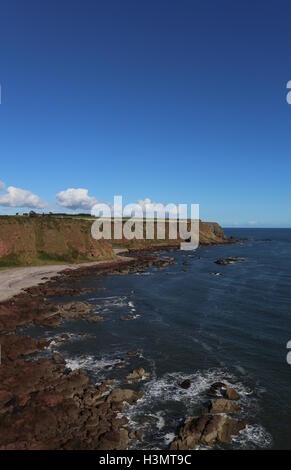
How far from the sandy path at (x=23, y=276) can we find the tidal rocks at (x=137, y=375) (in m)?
35.3

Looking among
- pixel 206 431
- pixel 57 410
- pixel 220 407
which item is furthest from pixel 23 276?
pixel 206 431

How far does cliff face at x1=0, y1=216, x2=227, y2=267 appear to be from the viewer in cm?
Answer: 9400

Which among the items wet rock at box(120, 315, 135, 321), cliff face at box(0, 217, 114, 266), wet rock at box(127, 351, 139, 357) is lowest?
wet rock at box(127, 351, 139, 357)

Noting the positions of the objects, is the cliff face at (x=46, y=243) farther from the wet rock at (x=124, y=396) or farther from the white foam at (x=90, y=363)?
the wet rock at (x=124, y=396)

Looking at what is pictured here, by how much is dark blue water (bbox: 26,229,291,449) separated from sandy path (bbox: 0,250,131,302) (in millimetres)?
14189

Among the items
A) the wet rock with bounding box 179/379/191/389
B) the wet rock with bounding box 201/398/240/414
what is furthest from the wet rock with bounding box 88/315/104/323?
the wet rock with bounding box 201/398/240/414

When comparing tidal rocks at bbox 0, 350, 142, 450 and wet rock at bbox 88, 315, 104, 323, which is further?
wet rock at bbox 88, 315, 104, 323

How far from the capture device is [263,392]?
1129 inches

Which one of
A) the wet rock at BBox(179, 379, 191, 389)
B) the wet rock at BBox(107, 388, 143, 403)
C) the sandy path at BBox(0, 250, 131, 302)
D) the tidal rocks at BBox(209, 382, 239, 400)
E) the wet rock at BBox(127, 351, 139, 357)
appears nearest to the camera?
the wet rock at BBox(107, 388, 143, 403)

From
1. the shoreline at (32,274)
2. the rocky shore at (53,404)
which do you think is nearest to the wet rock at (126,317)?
the rocky shore at (53,404)

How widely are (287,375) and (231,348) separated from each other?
7.33 metres

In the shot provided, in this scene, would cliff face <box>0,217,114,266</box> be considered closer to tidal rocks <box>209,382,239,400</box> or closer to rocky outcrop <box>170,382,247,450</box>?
tidal rocks <box>209,382,239,400</box>

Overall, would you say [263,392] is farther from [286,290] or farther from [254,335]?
[286,290]
